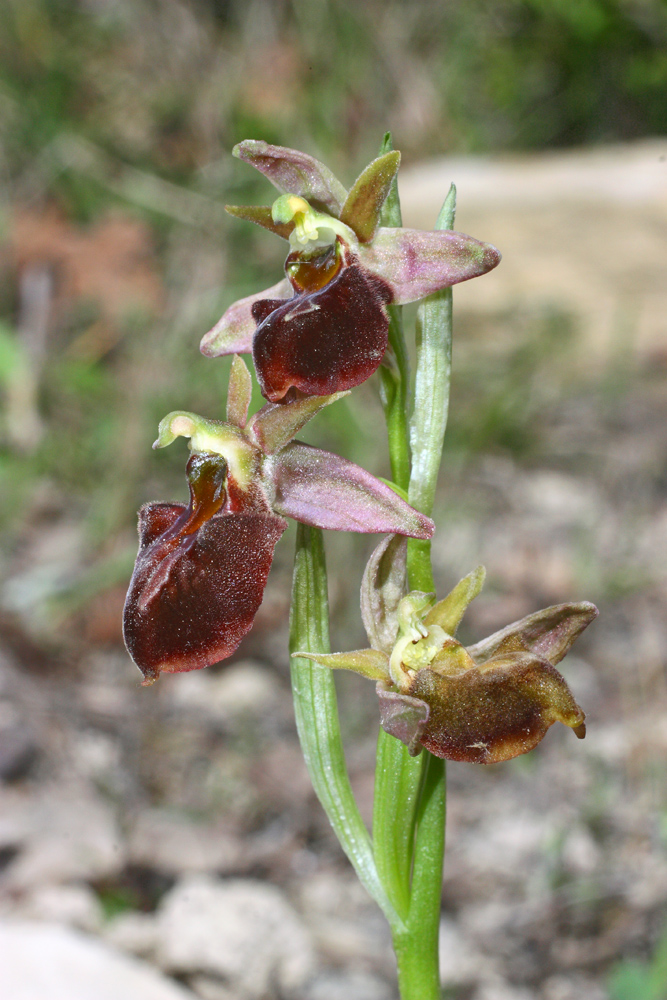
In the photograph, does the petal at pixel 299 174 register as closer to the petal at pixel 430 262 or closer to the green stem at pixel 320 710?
the petal at pixel 430 262

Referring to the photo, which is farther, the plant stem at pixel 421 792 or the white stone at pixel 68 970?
the white stone at pixel 68 970

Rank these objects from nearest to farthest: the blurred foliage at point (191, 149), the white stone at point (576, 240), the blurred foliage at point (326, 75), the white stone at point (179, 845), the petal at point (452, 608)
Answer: the petal at point (452, 608) < the white stone at point (179, 845) < the blurred foliage at point (191, 149) < the white stone at point (576, 240) < the blurred foliage at point (326, 75)

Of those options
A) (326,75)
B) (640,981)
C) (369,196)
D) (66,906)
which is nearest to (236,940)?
(66,906)

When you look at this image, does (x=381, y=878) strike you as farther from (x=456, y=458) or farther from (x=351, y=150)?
(x=351, y=150)

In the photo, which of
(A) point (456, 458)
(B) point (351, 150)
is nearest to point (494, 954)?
(A) point (456, 458)

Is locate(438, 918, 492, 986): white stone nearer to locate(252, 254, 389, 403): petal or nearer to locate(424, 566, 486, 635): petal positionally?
locate(424, 566, 486, 635): petal

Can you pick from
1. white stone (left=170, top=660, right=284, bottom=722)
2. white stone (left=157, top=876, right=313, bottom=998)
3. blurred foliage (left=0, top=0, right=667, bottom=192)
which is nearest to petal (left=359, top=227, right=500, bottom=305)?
white stone (left=157, top=876, right=313, bottom=998)

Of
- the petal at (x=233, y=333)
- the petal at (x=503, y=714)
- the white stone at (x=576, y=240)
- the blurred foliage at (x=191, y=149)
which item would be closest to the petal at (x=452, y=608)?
the petal at (x=503, y=714)
